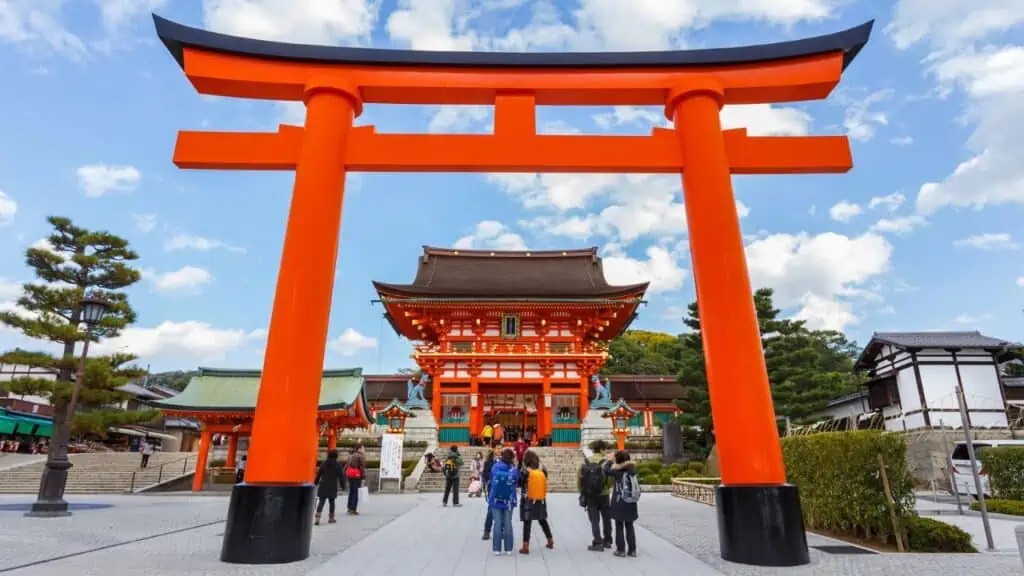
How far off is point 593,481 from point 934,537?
4.78 meters

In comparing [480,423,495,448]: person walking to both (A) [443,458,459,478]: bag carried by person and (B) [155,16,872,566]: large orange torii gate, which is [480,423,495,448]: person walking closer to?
(A) [443,458,459,478]: bag carried by person

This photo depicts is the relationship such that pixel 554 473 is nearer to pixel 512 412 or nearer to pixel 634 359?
pixel 512 412

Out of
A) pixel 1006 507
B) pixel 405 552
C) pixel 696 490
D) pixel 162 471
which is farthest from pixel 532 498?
pixel 162 471

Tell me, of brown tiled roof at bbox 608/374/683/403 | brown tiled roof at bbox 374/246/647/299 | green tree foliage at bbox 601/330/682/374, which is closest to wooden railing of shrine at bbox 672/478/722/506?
brown tiled roof at bbox 374/246/647/299

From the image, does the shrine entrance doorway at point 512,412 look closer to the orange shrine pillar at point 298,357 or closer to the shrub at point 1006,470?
the shrub at point 1006,470

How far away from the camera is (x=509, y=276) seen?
101ft

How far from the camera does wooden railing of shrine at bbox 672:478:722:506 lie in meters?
13.9

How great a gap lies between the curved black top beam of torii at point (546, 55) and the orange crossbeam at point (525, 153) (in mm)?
1068

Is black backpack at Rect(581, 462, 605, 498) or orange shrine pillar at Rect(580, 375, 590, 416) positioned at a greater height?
orange shrine pillar at Rect(580, 375, 590, 416)

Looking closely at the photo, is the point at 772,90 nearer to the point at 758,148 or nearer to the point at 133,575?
the point at 758,148

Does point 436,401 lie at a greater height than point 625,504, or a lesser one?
greater

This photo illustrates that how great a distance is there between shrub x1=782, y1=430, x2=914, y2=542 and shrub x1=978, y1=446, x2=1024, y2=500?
8.04m

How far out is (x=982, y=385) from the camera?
22.8 metres

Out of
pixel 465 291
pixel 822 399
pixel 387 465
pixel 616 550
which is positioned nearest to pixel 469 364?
pixel 465 291
